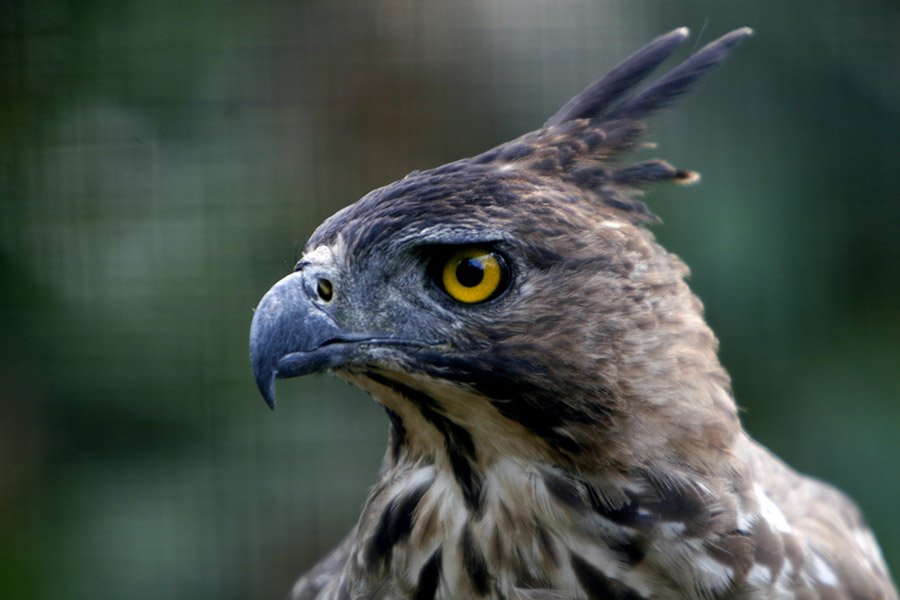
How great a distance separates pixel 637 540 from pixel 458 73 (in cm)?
359

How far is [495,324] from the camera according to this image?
196 cm

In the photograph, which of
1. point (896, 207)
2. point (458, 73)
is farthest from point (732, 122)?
point (458, 73)

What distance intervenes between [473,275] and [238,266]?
2.70 metres

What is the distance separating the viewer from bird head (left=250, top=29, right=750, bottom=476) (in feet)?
6.34

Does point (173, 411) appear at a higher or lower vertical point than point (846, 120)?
lower

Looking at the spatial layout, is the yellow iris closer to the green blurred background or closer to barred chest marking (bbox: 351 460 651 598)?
barred chest marking (bbox: 351 460 651 598)

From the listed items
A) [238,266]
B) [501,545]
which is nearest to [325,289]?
[501,545]

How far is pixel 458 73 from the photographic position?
523cm

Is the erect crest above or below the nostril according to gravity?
above

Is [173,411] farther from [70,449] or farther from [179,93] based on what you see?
[179,93]

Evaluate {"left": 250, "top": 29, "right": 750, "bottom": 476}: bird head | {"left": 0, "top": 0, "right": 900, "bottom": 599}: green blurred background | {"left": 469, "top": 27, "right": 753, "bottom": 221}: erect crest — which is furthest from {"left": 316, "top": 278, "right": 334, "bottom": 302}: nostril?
{"left": 0, "top": 0, "right": 900, "bottom": 599}: green blurred background

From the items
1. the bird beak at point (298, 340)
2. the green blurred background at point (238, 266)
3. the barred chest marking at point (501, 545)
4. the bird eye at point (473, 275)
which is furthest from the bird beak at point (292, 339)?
the green blurred background at point (238, 266)

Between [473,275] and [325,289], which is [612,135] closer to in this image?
[473,275]

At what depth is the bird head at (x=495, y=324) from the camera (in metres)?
1.93
